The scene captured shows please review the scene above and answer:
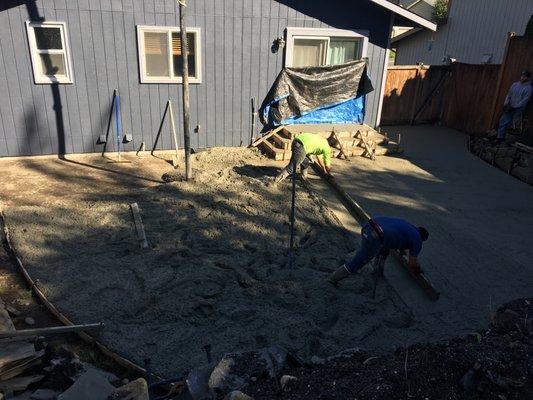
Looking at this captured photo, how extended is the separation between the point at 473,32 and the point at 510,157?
862 centimetres

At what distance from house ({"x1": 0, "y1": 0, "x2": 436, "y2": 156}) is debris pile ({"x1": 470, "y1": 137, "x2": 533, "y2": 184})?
3.48 m

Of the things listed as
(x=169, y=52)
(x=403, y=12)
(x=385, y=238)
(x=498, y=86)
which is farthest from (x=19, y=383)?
(x=498, y=86)

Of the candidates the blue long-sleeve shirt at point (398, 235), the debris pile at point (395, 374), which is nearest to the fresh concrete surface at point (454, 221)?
the blue long-sleeve shirt at point (398, 235)

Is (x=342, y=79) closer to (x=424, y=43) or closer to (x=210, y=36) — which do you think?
(x=210, y=36)

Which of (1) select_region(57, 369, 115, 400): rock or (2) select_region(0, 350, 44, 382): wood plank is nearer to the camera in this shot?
(1) select_region(57, 369, 115, 400): rock

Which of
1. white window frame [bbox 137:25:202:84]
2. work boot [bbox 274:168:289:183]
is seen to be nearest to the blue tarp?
white window frame [bbox 137:25:202:84]

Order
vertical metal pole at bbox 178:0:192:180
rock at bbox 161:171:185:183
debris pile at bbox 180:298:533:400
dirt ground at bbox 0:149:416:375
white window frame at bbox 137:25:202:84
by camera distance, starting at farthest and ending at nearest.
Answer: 1. white window frame at bbox 137:25:202:84
2. rock at bbox 161:171:185:183
3. vertical metal pole at bbox 178:0:192:180
4. dirt ground at bbox 0:149:416:375
5. debris pile at bbox 180:298:533:400

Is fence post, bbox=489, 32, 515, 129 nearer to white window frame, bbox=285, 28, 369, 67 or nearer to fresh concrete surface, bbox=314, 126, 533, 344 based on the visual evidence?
fresh concrete surface, bbox=314, 126, 533, 344

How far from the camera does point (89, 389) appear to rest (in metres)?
3.49

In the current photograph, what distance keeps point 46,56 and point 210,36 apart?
3.47 m

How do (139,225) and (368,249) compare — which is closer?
(368,249)

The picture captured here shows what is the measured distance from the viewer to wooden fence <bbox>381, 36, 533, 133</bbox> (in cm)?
1327

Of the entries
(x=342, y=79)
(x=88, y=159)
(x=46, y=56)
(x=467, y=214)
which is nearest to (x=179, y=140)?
(x=88, y=159)

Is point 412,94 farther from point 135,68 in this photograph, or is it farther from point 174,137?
point 135,68
